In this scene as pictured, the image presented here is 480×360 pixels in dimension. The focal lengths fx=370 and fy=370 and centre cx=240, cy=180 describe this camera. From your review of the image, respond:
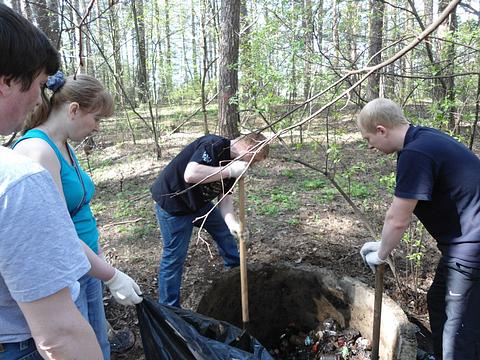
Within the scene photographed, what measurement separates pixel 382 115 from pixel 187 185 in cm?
136

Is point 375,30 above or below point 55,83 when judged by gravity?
above

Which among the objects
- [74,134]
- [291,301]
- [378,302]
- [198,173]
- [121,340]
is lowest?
[291,301]

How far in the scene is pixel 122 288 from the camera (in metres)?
1.74

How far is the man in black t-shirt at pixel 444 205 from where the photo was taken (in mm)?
1838

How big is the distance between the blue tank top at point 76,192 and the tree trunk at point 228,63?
4247mm

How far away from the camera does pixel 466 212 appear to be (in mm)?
1915

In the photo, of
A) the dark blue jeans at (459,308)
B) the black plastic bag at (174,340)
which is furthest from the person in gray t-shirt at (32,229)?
the dark blue jeans at (459,308)

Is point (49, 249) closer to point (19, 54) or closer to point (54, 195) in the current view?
point (54, 195)

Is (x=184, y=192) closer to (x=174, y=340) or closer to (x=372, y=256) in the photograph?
(x=174, y=340)

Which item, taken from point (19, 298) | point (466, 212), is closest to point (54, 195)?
point (19, 298)

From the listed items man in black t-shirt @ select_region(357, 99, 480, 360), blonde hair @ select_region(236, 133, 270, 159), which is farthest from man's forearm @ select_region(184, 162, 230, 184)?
man in black t-shirt @ select_region(357, 99, 480, 360)

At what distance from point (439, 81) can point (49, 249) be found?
3.29 m

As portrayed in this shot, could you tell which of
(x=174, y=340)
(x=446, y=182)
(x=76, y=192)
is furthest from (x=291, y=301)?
(x=76, y=192)

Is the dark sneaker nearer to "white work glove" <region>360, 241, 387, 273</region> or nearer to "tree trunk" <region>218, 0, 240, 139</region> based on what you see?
Result: "white work glove" <region>360, 241, 387, 273</region>
